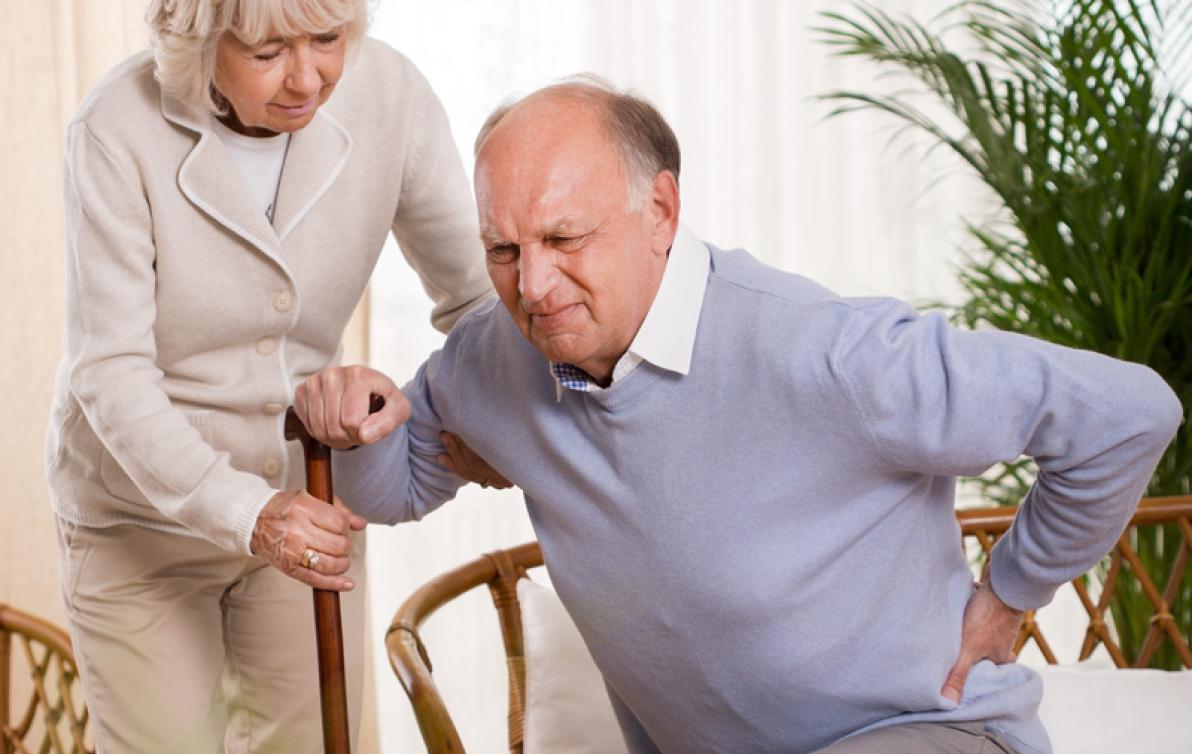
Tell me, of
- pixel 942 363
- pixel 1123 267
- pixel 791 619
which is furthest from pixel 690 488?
pixel 1123 267

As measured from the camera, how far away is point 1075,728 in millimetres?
2096

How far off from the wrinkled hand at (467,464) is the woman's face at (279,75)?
1.52 ft

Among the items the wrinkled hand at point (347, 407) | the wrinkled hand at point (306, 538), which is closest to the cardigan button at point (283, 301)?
the wrinkled hand at point (347, 407)

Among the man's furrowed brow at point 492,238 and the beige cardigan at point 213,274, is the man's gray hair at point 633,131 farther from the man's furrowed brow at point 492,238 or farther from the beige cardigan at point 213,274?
the beige cardigan at point 213,274

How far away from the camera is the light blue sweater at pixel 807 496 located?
1.43 meters

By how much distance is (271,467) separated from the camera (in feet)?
6.31

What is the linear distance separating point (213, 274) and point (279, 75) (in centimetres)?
29

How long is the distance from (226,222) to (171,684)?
66cm

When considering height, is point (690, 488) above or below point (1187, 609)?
above

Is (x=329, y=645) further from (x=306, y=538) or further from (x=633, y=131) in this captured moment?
(x=633, y=131)

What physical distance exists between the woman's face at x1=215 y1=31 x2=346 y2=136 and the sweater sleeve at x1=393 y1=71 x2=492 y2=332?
0.25 metres

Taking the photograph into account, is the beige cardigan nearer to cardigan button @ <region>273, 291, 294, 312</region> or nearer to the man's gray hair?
cardigan button @ <region>273, 291, 294, 312</region>

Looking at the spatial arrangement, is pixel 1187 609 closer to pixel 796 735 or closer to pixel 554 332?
pixel 796 735

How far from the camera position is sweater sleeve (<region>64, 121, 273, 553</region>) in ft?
5.53
